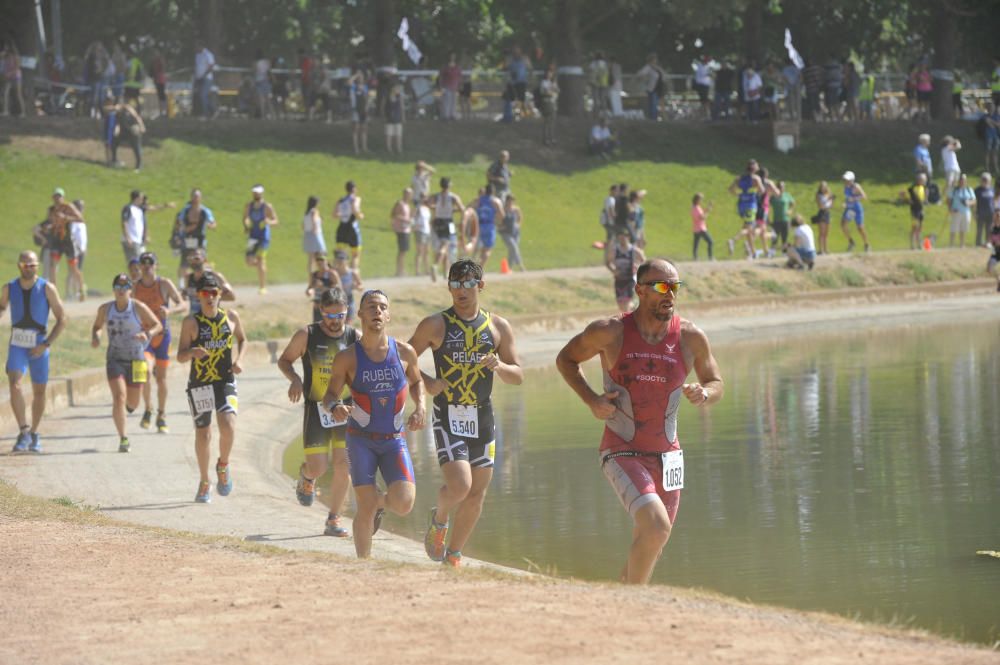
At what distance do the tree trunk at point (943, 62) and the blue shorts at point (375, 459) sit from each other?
45412 mm

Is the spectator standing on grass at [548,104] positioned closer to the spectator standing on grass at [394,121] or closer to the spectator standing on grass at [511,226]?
the spectator standing on grass at [394,121]

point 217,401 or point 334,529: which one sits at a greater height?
point 217,401

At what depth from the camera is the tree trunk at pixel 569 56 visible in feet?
162

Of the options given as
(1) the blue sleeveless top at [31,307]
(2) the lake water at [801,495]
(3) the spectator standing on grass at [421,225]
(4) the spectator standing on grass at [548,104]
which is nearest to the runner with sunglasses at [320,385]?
(2) the lake water at [801,495]

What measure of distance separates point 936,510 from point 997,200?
90.1ft

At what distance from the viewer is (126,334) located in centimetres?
1766

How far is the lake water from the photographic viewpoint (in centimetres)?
1160

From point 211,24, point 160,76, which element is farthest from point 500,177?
point 211,24

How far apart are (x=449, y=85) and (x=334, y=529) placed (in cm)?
3531

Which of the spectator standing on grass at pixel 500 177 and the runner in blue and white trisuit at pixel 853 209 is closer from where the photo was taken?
the spectator standing on grass at pixel 500 177

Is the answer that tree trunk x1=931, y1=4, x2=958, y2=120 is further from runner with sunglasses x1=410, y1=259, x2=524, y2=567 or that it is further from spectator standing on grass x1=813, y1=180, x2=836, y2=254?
runner with sunglasses x1=410, y1=259, x2=524, y2=567

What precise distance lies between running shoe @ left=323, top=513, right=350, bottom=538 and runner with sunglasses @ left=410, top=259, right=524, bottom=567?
177 cm

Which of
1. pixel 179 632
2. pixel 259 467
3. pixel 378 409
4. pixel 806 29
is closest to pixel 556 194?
pixel 806 29

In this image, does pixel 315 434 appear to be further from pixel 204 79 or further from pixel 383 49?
pixel 383 49
